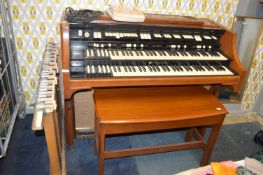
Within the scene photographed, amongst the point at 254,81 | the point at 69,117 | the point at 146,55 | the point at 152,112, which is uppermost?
the point at 146,55

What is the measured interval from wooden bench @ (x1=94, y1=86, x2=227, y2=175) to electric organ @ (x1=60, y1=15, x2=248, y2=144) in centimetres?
17

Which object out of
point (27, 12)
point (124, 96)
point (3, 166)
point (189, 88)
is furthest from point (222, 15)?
point (3, 166)

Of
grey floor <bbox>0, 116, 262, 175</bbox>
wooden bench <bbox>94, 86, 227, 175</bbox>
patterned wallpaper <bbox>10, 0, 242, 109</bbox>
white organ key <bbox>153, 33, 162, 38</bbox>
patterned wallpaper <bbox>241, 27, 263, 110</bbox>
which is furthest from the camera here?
patterned wallpaper <bbox>241, 27, 263, 110</bbox>

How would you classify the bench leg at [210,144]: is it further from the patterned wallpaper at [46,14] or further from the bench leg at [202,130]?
the patterned wallpaper at [46,14]

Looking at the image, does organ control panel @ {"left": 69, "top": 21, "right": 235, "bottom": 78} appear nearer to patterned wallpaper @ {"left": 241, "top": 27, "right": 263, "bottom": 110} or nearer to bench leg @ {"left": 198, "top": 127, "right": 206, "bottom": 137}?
bench leg @ {"left": 198, "top": 127, "right": 206, "bottom": 137}

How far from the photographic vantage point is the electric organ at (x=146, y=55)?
5.37ft

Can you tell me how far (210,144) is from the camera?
79.2 inches

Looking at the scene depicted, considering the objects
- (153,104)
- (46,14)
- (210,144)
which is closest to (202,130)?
(210,144)

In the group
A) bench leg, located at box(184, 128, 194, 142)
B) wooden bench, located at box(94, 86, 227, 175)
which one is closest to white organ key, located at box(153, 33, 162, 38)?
wooden bench, located at box(94, 86, 227, 175)

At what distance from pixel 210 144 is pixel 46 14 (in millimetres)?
1922

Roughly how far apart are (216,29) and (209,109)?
714 millimetres

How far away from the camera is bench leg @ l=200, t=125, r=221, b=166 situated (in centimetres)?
193

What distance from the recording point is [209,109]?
181cm

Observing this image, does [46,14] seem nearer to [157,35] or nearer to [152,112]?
[157,35]
